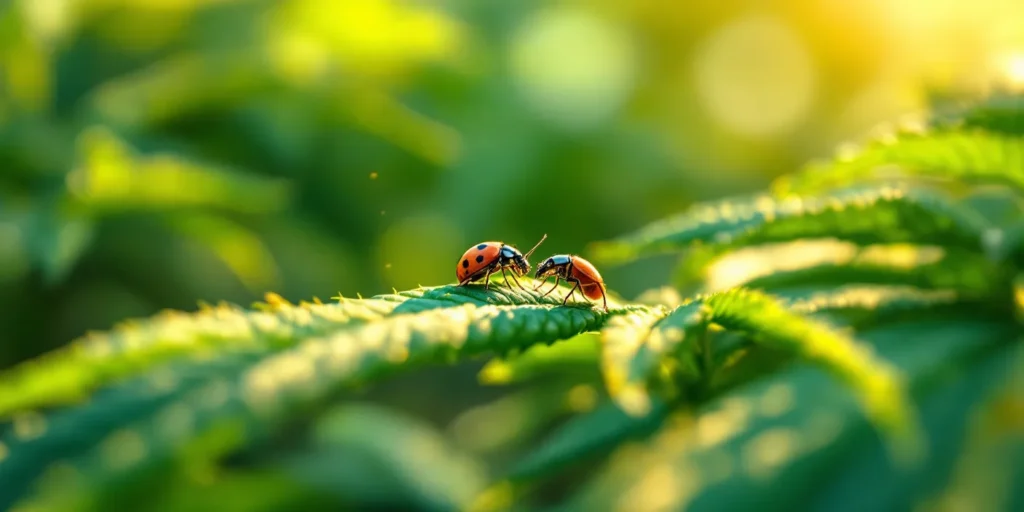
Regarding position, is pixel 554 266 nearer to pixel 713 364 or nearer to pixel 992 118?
pixel 713 364

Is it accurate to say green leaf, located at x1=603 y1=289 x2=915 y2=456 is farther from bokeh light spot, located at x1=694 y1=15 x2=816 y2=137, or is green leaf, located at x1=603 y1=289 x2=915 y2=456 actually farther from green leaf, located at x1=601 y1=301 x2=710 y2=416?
bokeh light spot, located at x1=694 y1=15 x2=816 y2=137

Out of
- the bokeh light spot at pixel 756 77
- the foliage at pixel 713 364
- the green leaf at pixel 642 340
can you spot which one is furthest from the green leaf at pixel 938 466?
the bokeh light spot at pixel 756 77

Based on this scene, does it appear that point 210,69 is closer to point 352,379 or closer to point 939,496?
point 352,379

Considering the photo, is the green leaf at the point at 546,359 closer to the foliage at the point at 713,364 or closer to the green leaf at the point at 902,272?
the foliage at the point at 713,364

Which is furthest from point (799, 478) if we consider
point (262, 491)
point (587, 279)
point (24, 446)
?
point (262, 491)

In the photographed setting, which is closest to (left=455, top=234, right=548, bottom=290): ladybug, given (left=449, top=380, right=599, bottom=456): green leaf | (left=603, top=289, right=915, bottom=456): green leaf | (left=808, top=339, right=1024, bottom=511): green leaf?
(left=449, top=380, right=599, bottom=456): green leaf

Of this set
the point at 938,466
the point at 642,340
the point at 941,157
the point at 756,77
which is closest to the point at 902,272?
the point at 941,157
